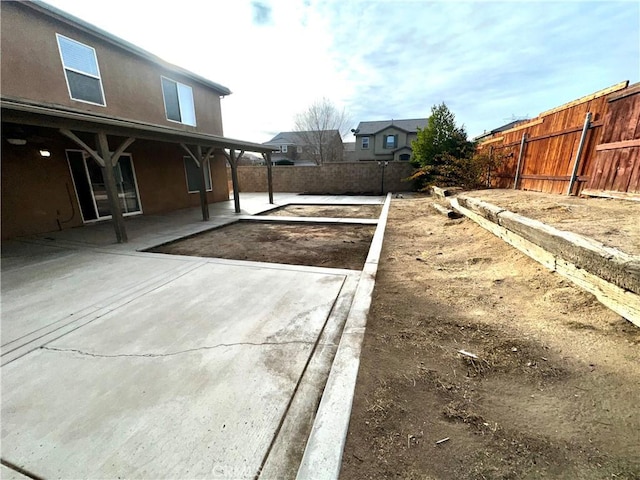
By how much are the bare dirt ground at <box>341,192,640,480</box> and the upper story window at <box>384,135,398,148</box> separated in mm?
27003

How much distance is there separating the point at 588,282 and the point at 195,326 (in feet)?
12.0

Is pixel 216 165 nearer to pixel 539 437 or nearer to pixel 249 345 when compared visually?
pixel 249 345

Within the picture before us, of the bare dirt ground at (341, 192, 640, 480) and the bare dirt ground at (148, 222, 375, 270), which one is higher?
the bare dirt ground at (341, 192, 640, 480)

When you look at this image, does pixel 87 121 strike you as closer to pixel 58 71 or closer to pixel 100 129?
pixel 100 129

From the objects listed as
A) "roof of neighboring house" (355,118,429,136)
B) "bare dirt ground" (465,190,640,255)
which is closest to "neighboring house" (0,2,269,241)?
"bare dirt ground" (465,190,640,255)

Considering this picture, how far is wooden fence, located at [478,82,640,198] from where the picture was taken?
420 cm

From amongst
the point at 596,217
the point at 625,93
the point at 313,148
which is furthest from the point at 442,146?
the point at 313,148

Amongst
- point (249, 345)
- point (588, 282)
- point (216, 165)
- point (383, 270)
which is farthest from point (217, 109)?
point (588, 282)

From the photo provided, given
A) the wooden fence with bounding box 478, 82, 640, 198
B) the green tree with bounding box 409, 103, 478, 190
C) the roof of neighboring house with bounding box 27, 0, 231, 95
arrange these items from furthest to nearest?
the green tree with bounding box 409, 103, 478, 190, the roof of neighboring house with bounding box 27, 0, 231, 95, the wooden fence with bounding box 478, 82, 640, 198

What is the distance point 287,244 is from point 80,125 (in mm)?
4165

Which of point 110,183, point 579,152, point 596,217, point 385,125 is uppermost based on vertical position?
point 385,125

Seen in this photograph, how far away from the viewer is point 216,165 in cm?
1177

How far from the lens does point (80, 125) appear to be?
4566 millimetres

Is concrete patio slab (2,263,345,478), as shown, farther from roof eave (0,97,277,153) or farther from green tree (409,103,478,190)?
green tree (409,103,478,190)
